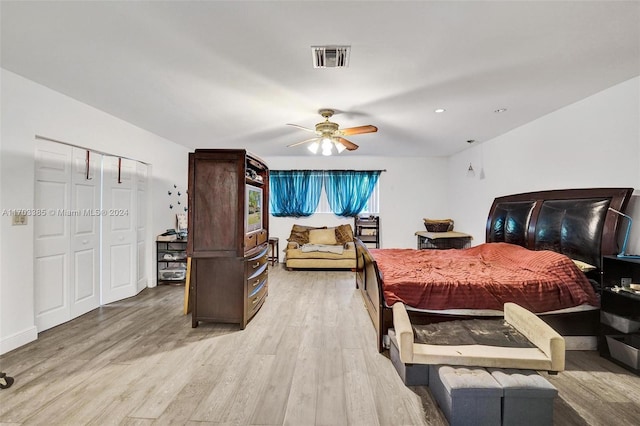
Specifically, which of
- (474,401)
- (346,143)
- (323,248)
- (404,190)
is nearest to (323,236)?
(323,248)

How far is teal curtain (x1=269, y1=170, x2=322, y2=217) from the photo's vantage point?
242 inches

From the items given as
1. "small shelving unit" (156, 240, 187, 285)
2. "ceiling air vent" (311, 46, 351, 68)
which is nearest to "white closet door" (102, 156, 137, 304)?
"small shelving unit" (156, 240, 187, 285)

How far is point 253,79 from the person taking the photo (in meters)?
2.46

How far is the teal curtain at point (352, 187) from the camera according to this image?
608 centimetres

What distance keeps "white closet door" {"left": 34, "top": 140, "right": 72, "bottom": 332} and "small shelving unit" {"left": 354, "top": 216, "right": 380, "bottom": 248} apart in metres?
4.82

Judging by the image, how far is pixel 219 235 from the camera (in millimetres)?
2914

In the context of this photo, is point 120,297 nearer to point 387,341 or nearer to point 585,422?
point 387,341

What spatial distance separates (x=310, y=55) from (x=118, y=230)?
11.8 feet

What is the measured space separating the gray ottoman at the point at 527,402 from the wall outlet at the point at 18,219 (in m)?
4.07

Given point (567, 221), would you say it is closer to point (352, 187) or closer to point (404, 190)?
point (404, 190)

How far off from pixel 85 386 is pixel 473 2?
360 centimetres

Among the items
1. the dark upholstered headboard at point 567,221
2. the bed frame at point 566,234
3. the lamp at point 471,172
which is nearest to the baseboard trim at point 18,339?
the bed frame at point 566,234

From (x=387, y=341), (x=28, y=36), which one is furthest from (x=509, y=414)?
(x=28, y=36)

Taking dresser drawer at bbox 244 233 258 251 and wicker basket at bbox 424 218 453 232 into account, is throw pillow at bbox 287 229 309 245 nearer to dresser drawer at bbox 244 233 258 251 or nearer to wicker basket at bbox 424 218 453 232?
dresser drawer at bbox 244 233 258 251
